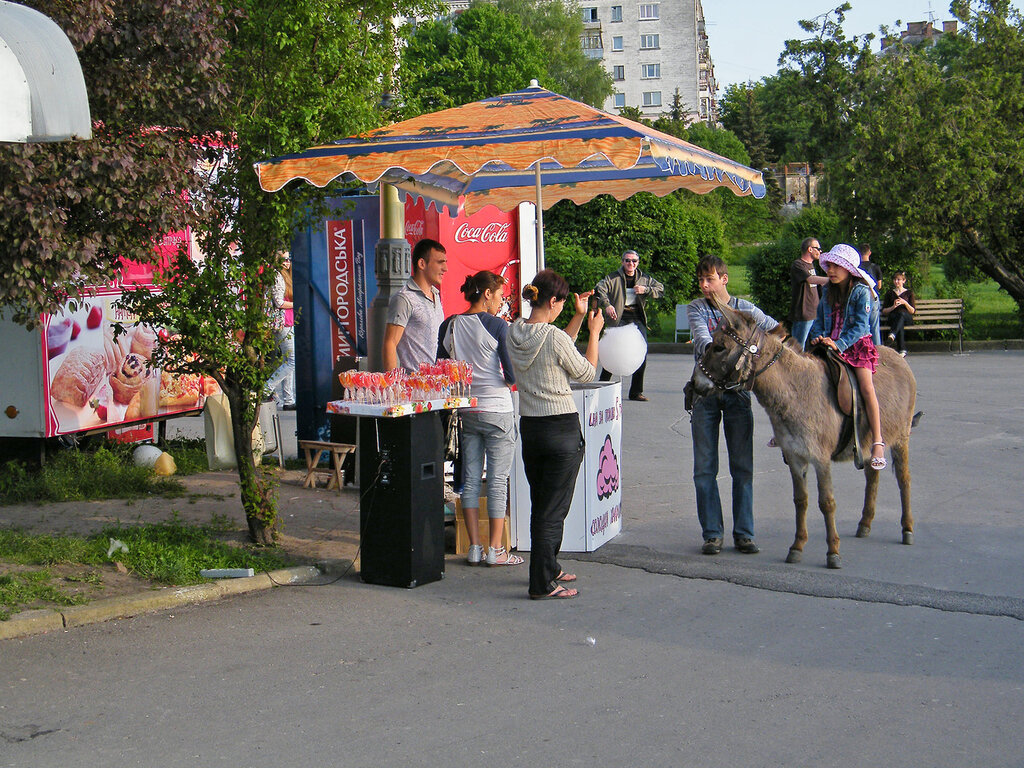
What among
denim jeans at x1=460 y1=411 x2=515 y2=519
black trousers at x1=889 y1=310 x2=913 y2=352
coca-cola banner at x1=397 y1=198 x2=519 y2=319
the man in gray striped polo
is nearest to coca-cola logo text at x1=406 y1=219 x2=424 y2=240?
coca-cola banner at x1=397 y1=198 x2=519 y2=319

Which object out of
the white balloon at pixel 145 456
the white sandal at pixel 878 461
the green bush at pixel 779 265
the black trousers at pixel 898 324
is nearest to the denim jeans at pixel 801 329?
the black trousers at pixel 898 324

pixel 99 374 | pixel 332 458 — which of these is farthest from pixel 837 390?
pixel 99 374

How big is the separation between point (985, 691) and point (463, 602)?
3.06 meters

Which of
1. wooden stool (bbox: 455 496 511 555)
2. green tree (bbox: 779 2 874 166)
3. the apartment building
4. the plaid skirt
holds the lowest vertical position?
wooden stool (bbox: 455 496 511 555)

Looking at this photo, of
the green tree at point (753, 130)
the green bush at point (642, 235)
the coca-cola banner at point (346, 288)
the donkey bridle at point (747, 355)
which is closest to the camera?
the donkey bridle at point (747, 355)

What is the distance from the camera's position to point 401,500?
7.11 meters

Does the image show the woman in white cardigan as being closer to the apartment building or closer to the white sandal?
the white sandal

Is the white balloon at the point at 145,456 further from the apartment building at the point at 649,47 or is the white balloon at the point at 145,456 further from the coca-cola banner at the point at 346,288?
the apartment building at the point at 649,47

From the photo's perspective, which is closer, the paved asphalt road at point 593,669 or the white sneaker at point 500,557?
the paved asphalt road at point 593,669

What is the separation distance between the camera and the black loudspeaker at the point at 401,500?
708cm

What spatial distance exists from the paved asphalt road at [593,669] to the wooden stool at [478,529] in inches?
7.1

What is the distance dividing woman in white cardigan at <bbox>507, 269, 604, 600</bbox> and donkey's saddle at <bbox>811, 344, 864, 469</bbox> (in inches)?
73.4

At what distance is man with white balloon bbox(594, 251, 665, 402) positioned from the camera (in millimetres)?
8062

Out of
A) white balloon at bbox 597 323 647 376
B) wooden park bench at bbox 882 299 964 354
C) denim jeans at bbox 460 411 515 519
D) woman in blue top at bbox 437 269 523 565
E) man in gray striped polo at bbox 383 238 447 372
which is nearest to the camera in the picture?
woman in blue top at bbox 437 269 523 565
